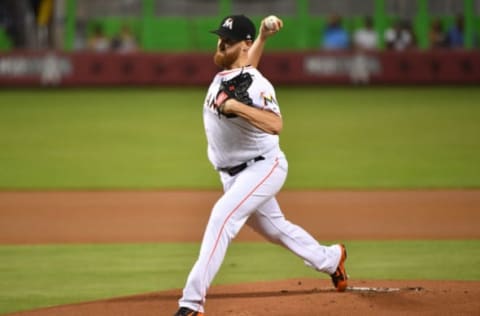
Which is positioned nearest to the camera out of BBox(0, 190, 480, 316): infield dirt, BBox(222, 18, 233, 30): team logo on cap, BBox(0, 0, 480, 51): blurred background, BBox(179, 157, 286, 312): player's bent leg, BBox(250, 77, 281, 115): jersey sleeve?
BBox(179, 157, 286, 312): player's bent leg

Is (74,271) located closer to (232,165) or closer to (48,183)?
(232,165)

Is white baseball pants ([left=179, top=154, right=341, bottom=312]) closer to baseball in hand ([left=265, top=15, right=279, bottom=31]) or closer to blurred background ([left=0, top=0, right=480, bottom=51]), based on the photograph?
baseball in hand ([left=265, top=15, right=279, bottom=31])

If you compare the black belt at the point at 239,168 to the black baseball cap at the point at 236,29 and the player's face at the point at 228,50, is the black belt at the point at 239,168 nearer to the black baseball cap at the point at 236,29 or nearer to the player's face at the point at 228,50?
the player's face at the point at 228,50

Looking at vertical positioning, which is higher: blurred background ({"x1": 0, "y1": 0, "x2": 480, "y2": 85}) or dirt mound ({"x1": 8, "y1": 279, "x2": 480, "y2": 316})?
dirt mound ({"x1": 8, "y1": 279, "x2": 480, "y2": 316})

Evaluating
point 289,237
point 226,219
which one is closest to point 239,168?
point 226,219

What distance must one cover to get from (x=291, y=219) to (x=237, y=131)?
4477 mm

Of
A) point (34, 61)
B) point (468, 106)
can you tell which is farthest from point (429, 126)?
point (34, 61)

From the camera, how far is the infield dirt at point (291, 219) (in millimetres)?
6777

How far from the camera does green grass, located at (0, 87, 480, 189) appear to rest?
14102 millimetres

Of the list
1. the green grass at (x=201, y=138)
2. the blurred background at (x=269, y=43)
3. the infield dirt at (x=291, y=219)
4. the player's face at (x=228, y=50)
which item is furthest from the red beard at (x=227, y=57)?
the blurred background at (x=269, y=43)

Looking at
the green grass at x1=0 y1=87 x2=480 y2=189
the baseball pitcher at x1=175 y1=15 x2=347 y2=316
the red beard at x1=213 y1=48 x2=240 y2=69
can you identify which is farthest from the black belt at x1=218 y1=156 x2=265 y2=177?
the green grass at x1=0 y1=87 x2=480 y2=189

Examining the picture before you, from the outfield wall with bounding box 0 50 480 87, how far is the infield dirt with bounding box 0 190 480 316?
14.2 metres

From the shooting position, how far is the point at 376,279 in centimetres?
789

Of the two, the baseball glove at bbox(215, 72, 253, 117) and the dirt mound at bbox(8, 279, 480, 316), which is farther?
the dirt mound at bbox(8, 279, 480, 316)
